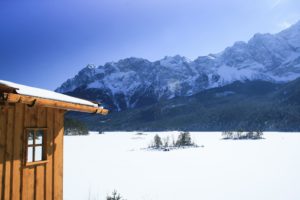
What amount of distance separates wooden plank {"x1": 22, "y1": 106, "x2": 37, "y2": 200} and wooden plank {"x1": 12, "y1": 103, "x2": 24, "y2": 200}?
105 mm

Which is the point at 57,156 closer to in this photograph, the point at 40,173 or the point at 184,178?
the point at 40,173

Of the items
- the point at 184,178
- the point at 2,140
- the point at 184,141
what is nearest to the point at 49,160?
the point at 2,140

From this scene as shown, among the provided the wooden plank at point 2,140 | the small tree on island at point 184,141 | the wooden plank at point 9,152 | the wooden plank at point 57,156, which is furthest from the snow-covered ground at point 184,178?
the small tree on island at point 184,141

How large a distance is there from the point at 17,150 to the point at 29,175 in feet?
1.92

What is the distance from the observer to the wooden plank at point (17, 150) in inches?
244

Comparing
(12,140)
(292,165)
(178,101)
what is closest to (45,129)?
(12,140)

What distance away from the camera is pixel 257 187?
38.5 ft

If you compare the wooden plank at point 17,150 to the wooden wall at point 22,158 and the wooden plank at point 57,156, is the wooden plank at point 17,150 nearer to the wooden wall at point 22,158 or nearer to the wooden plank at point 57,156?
the wooden wall at point 22,158

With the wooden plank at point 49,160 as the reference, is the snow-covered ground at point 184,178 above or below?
below

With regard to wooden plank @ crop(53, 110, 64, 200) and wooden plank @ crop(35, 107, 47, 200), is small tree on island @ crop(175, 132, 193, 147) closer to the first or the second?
wooden plank @ crop(53, 110, 64, 200)

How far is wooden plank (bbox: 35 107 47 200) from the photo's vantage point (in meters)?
6.69

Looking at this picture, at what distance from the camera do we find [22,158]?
640 centimetres

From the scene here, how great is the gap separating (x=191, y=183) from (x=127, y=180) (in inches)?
100

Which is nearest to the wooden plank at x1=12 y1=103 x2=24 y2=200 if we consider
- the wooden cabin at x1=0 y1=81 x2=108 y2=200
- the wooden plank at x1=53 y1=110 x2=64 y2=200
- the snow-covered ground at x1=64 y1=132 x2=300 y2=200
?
the wooden cabin at x1=0 y1=81 x2=108 y2=200
